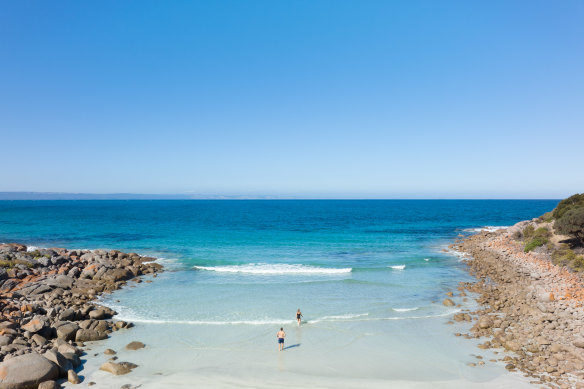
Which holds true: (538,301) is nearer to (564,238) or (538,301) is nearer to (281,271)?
(564,238)

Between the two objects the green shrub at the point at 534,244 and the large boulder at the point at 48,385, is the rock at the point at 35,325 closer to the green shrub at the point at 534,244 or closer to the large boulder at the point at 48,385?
the large boulder at the point at 48,385

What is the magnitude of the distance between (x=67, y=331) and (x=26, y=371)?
16.2 feet

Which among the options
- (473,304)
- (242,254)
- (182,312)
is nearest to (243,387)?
(182,312)

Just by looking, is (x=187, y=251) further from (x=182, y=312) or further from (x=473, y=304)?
(x=473, y=304)

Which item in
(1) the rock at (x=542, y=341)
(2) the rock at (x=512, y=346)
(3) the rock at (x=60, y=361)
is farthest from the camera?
(1) the rock at (x=542, y=341)

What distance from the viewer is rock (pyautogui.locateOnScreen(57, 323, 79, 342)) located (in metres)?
18.4

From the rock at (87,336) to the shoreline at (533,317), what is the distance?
19.6m

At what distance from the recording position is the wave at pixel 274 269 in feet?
115

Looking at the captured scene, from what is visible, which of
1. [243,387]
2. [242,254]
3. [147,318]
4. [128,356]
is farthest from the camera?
[242,254]

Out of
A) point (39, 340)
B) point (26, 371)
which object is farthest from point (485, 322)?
point (39, 340)

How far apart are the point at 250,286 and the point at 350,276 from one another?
31.2ft

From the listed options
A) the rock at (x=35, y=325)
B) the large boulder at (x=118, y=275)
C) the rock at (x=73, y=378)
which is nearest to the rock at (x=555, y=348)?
the rock at (x=73, y=378)

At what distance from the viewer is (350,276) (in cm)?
3334

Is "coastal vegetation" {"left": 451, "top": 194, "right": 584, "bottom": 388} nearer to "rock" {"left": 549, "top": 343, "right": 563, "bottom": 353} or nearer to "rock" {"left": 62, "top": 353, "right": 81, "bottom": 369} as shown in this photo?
"rock" {"left": 549, "top": 343, "right": 563, "bottom": 353}
